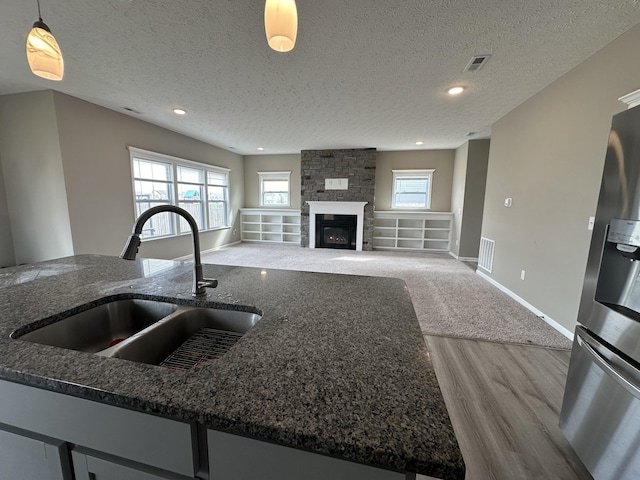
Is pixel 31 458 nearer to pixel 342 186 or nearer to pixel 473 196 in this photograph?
pixel 473 196

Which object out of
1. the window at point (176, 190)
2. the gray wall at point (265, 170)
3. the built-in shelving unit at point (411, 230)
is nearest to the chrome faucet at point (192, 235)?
the window at point (176, 190)

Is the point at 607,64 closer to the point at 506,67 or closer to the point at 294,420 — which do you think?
the point at 506,67

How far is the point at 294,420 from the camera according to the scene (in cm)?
50

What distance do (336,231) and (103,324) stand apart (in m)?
6.23

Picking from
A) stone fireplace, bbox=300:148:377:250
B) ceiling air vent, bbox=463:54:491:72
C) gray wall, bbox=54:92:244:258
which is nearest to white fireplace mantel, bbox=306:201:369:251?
stone fireplace, bbox=300:148:377:250

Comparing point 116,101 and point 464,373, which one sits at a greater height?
point 116,101

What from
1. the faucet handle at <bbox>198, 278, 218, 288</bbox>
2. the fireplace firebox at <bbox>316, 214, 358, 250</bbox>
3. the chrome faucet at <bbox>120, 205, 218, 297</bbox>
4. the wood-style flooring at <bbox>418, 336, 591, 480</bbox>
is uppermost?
the chrome faucet at <bbox>120, 205, 218, 297</bbox>

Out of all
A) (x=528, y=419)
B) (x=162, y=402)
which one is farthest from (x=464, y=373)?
(x=162, y=402)

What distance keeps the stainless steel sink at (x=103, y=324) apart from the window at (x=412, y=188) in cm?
663

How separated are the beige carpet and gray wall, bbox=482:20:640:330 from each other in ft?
0.98

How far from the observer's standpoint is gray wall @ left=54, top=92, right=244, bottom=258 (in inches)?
137

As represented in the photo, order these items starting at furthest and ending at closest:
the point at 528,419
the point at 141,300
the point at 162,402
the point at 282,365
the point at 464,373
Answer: the point at 464,373
the point at 528,419
the point at 141,300
the point at 282,365
the point at 162,402

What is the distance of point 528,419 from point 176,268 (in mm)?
2383

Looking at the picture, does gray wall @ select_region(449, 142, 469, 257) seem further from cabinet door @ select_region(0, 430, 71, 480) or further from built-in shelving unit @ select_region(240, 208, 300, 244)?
cabinet door @ select_region(0, 430, 71, 480)
